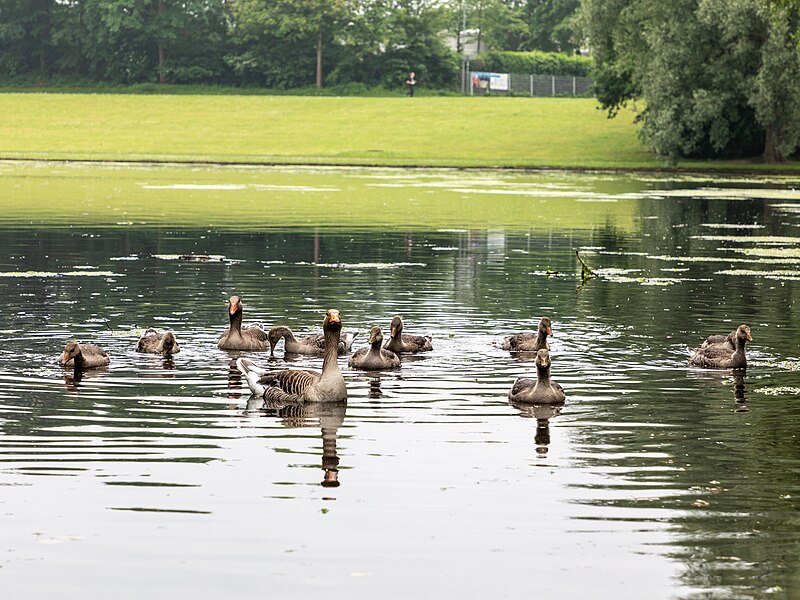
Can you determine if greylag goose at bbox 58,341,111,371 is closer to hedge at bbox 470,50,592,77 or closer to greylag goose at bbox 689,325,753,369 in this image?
greylag goose at bbox 689,325,753,369

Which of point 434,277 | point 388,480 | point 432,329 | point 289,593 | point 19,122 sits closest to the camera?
point 289,593

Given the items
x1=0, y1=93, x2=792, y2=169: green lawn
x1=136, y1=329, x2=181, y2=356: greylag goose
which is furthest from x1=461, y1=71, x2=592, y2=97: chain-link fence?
x1=136, y1=329, x2=181, y2=356: greylag goose

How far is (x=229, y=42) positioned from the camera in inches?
5600

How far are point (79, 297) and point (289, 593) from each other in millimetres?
18363

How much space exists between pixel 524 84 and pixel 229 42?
94.0 ft

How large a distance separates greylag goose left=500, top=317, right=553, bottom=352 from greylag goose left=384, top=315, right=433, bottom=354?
3.86ft

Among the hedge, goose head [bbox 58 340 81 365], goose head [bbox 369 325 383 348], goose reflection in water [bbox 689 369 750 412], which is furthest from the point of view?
the hedge

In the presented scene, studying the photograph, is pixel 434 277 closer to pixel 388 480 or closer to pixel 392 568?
pixel 388 480

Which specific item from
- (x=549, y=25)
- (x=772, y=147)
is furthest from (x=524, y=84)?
(x=772, y=147)

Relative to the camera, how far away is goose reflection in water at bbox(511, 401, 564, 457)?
1527cm

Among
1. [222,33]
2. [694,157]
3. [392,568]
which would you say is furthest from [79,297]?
[222,33]

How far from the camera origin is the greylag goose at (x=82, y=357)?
62.1 ft

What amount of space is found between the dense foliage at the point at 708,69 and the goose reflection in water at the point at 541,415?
188ft

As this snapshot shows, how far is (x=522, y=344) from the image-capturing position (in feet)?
69.9
